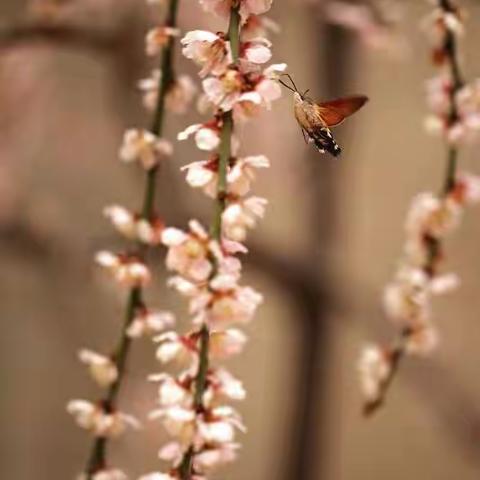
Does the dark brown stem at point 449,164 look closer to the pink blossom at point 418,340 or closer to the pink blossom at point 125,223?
the pink blossom at point 418,340

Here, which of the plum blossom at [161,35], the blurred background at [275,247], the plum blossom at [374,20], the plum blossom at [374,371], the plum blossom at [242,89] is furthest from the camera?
the blurred background at [275,247]

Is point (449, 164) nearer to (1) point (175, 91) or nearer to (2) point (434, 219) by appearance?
(2) point (434, 219)

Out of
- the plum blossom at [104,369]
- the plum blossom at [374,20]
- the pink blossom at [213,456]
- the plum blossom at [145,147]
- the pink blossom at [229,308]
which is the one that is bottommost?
the pink blossom at [213,456]

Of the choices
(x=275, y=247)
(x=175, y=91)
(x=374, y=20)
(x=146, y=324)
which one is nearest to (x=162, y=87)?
(x=175, y=91)

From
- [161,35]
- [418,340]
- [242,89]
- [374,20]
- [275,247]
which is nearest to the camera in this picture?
[242,89]

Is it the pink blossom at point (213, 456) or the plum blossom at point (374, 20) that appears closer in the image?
the pink blossom at point (213, 456)

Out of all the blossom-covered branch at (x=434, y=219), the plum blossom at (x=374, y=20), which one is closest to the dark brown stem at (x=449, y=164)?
the blossom-covered branch at (x=434, y=219)
